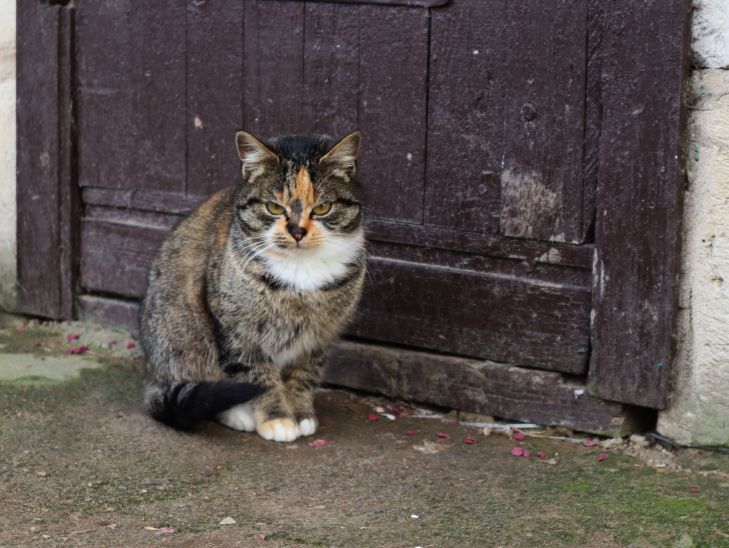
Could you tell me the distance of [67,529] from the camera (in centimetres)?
331

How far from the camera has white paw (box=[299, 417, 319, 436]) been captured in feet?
13.7

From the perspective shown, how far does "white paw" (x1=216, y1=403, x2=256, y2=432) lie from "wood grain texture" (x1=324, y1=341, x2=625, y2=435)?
601 mm

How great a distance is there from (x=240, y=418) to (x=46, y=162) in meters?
1.88

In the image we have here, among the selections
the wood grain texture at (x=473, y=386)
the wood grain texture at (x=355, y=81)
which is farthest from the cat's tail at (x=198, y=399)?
the wood grain texture at (x=355, y=81)

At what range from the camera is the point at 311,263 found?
4.02 m

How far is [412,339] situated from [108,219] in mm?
1707

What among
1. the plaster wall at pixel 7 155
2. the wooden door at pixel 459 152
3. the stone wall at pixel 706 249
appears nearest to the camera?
Answer: the stone wall at pixel 706 249

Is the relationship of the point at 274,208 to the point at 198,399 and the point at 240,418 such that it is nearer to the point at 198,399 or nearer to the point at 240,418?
the point at 198,399

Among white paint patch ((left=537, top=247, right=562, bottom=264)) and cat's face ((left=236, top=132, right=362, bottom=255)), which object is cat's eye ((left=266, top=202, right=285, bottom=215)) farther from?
white paint patch ((left=537, top=247, right=562, bottom=264))

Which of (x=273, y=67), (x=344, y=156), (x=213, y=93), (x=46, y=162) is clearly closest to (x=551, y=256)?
(x=344, y=156)

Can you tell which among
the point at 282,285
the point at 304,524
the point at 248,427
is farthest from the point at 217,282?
the point at 304,524

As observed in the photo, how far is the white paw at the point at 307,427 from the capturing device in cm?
416

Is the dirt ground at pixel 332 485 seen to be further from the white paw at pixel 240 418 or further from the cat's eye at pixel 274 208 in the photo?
the cat's eye at pixel 274 208

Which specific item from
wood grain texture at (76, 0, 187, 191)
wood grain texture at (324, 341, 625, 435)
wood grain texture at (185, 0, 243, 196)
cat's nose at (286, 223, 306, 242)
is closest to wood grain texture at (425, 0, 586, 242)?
wood grain texture at (324, 341, 625, 435)
